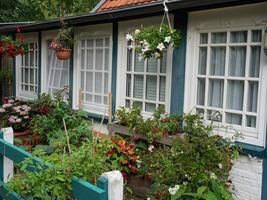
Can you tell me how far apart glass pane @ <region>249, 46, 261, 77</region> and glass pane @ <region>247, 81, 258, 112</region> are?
12 centimetres

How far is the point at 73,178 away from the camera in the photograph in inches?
108

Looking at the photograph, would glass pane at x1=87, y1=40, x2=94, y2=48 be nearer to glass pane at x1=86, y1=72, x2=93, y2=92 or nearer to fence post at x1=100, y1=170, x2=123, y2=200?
glass pane at x1=86, y1=72, x2=93, y2=92

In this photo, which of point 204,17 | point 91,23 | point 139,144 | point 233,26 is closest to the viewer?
point 233,26

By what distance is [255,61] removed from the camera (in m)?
4.59

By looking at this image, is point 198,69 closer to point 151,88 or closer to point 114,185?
point 151,88

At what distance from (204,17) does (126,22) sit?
176cm

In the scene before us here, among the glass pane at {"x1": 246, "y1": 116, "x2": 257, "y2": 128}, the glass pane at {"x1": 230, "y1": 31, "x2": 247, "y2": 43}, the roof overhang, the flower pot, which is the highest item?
the roof overhang

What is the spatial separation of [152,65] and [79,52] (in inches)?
85.7

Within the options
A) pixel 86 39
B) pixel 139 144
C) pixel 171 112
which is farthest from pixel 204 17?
pixel 86 39

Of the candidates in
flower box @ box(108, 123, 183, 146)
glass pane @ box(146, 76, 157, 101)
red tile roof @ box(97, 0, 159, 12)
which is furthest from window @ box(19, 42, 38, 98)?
glass pane @ box(146, 76, 157, 101)

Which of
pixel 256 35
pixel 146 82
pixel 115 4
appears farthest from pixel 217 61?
pixel 115 4

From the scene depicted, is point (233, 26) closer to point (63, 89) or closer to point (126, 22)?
point (126, 22)

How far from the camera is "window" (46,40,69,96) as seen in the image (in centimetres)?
827

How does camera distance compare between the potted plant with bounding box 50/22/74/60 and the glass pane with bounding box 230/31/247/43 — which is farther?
the potted plant with bounding box 50/22/74/60
